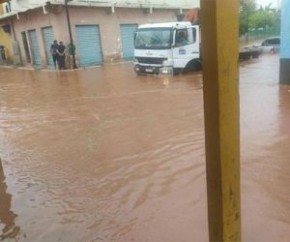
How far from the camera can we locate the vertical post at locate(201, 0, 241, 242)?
69.1 inches

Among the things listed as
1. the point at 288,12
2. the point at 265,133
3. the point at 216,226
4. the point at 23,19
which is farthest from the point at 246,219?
the point at 23,19

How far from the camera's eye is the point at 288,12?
29.4 feet

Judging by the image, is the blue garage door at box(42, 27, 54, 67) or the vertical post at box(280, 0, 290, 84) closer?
the vertical post at box(280, 0, 290, 84)

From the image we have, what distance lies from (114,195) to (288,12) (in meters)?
7.25

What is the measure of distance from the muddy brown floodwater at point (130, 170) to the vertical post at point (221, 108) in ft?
3.79

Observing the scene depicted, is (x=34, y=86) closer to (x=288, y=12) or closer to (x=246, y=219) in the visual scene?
(x=288, y=12)

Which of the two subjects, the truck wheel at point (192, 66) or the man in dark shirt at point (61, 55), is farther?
the man in dark shirt at point (61, 55)

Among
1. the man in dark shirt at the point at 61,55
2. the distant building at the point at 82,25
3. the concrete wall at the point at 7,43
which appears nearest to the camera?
the man in dark shirt at the point at 61,55

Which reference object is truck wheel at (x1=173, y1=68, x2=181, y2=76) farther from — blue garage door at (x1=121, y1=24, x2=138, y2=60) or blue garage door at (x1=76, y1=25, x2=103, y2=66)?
blue garage door at (x1=121, y1=24, x2=138, y2=60)

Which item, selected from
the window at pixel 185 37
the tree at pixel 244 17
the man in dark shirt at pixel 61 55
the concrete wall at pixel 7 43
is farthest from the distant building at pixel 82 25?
the window at pixel 185 37

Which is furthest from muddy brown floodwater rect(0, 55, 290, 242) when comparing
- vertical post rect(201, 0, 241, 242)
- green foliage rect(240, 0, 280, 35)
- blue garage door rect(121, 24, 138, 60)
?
green foliage rect(240, 0, 280, 35)

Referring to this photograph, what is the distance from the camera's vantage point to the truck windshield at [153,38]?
1299 centimetres

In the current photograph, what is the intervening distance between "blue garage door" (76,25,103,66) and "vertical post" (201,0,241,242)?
1937cm

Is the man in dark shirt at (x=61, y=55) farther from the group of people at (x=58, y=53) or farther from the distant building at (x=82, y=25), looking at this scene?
the distant building at (x=82, y=25)
